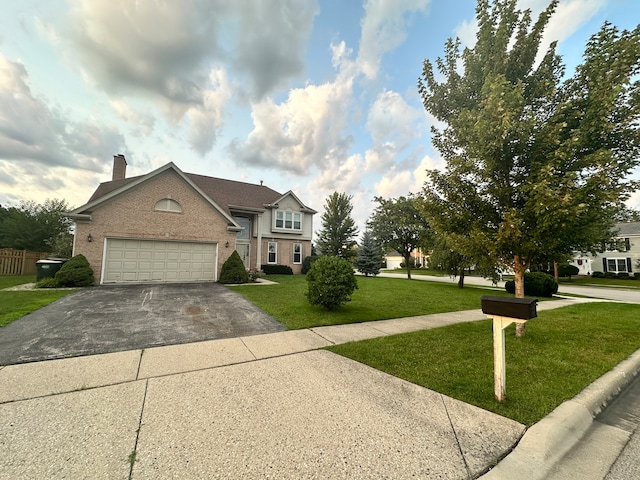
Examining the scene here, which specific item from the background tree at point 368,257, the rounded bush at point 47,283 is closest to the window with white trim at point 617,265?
the background tree at point 368,257

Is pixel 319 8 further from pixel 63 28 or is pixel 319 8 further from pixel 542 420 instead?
pixel 542 420

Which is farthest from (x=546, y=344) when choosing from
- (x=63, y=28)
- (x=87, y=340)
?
(x=63, y=28)

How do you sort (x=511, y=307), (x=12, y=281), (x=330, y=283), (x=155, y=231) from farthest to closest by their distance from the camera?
(x=155, y=231)
(x=12, y=281)
(x=330, y=283)
(x=511, y=307)

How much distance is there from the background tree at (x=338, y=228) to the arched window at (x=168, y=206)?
18.0 meters

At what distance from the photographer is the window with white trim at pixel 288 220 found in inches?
875

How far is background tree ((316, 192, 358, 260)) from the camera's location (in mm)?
29766

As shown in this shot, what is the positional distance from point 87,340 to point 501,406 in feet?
22.5

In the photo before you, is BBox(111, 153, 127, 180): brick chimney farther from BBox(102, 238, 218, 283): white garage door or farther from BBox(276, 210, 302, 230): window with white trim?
BBox(276, 210, 302, 230): window with white trim

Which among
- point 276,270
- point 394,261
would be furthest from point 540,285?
point 394,261

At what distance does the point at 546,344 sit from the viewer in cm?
530

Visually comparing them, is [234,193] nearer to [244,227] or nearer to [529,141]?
[244,227]

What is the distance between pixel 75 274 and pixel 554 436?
16.2 meters

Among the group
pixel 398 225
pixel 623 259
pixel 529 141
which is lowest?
pixel 623 259

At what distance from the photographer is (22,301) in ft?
26.4
